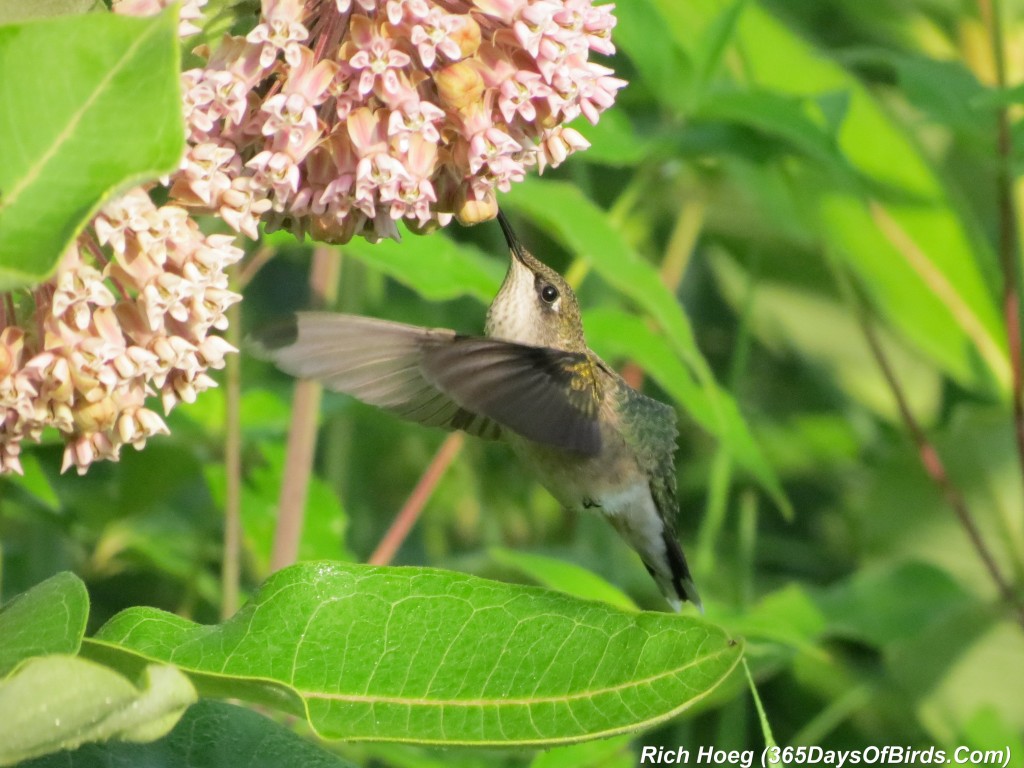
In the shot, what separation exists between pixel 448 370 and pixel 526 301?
45 centimetres

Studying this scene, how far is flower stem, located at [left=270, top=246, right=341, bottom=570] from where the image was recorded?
2.46 m

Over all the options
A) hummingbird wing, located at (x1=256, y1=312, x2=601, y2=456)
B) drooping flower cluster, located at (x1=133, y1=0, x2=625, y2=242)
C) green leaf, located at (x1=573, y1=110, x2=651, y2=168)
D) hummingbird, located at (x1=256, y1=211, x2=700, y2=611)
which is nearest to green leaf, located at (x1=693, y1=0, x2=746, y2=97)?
green leaf, located at (x1=573, y1=110, x2=651, y2=168)

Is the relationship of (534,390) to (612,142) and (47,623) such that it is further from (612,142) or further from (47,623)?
(47,623)

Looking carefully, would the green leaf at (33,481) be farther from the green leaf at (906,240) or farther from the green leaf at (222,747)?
the green leaf at (906,240)

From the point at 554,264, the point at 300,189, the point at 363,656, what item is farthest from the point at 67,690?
the point at 554,264

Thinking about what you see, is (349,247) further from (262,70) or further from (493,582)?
(493,582)

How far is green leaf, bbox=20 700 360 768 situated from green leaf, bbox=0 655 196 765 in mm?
445

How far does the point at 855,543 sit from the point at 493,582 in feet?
10.8

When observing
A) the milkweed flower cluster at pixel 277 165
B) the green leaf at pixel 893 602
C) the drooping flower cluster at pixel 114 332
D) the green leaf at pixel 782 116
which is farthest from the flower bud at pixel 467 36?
the green leaf at pixel 893 602

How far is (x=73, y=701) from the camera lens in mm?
1087

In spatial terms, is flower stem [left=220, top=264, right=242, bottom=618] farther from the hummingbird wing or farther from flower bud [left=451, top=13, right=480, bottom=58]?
flower bud [left=451, top=13, right=480, bottom=58]

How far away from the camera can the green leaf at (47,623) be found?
4.08 ft

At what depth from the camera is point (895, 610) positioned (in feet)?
10.5

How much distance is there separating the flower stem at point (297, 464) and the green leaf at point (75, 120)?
4.16 ft
